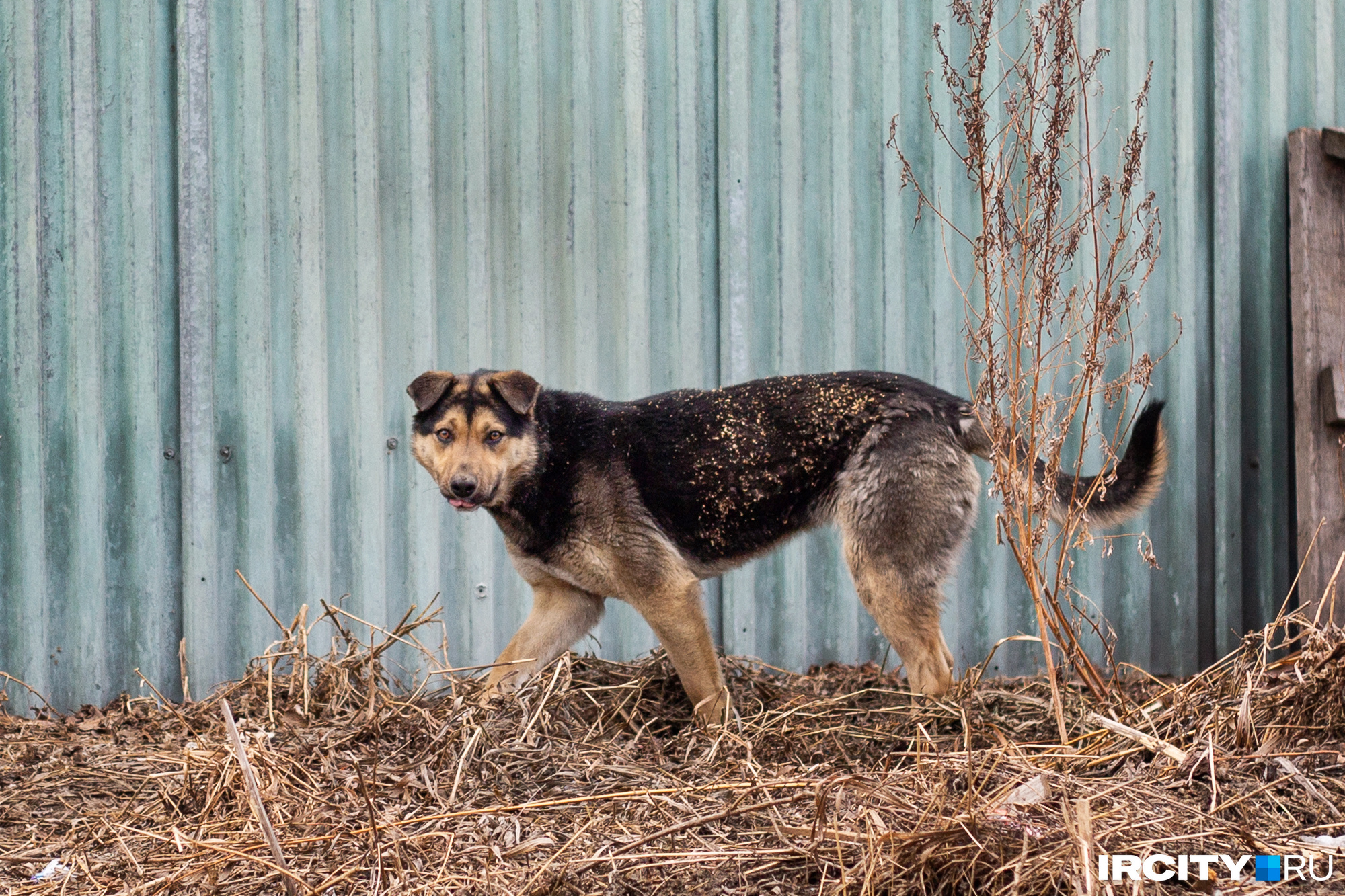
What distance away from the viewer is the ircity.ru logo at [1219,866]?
8.44 ft

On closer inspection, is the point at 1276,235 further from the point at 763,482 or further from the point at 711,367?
the point at 763,482

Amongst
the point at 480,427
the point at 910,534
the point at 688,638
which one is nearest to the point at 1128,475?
the point at 910,534

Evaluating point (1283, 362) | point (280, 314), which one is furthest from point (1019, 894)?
point (1283, 362)

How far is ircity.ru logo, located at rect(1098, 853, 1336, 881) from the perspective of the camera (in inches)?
101

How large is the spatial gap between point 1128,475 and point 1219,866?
2504 millimetres

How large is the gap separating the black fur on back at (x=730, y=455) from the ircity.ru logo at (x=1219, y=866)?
2.45 meters

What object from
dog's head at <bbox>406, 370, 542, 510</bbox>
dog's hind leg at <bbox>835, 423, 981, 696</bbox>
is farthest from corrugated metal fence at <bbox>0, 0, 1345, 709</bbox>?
dog's hind leg at <bbox>835, 423, 981, 696</bbox>

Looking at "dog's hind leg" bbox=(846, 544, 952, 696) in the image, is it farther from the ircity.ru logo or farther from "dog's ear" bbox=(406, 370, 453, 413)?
the ircity.ru logo

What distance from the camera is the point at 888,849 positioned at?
2609mm

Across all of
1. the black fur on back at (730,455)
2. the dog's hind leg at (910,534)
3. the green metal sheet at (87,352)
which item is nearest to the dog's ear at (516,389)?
the black fur on back at (730,455)

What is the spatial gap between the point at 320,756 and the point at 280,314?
2697 mm

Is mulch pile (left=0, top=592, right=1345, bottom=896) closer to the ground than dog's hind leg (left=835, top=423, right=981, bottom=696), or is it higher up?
closer to the ground

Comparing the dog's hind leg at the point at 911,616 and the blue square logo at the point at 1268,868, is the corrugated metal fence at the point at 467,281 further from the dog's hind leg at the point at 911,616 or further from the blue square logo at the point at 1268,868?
the blue square logo at the point at 1268,868

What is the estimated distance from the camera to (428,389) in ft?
15.9
